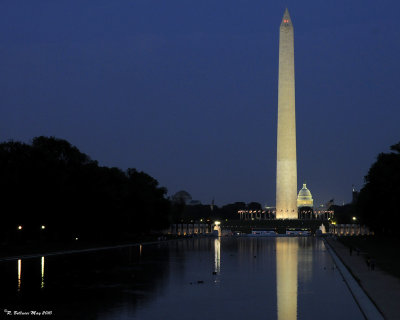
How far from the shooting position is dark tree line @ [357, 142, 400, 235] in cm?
7100

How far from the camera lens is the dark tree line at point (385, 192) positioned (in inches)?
2795

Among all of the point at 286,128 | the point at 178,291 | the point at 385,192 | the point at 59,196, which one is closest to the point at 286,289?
the point at 178,291

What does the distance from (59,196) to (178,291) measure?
4173 centimetres

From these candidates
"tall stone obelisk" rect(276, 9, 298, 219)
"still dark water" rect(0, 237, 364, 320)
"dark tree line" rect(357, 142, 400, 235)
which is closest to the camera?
"still dark water" rect(0, 237, 364, 320)

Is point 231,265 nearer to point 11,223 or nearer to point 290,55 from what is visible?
point 11,223

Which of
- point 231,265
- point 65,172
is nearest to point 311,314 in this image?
point 231,265

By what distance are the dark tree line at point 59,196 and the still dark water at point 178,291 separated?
22.5 meters

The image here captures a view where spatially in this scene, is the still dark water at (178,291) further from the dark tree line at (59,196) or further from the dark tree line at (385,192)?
the dark tree line at (385,192)

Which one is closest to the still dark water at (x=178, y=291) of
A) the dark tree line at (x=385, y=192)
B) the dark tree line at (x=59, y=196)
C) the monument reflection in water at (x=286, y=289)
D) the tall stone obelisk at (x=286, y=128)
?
the monument reflection in water at (x=286, y=289)

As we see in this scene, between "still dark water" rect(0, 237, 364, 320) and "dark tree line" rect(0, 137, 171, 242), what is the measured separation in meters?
22.5

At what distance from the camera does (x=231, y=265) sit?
41.6 metres

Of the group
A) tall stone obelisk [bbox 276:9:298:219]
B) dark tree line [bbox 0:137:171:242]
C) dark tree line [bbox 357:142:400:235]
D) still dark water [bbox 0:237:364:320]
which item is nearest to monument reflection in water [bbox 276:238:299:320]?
still dark water [bbox 0:237:364:320]

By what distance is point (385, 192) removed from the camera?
74938 millimetres

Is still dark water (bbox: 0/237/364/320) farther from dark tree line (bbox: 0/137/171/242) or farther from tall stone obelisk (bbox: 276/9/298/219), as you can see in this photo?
tall stone obelisk (bbox: 276/9/298/219)
